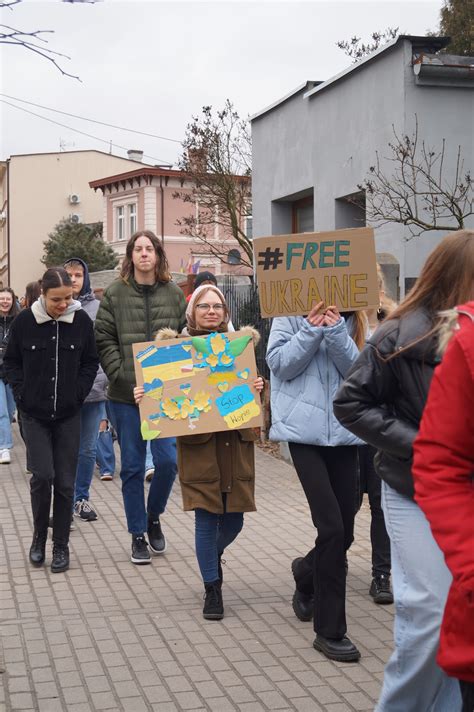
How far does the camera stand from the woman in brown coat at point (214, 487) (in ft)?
19.1

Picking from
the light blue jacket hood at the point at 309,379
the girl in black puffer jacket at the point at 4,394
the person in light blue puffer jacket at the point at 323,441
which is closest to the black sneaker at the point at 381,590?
the person in light blue puffer jacket at the point at 323,441

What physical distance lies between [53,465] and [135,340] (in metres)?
0.97

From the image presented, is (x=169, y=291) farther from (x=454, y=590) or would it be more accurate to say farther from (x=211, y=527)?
(x=454, y=590)

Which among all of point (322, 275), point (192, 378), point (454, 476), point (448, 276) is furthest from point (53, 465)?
point (454, 476)

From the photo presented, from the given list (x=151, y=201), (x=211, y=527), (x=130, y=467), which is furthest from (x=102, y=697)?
(x=151, y=201)

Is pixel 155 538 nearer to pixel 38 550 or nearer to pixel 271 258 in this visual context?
pixel 38 550

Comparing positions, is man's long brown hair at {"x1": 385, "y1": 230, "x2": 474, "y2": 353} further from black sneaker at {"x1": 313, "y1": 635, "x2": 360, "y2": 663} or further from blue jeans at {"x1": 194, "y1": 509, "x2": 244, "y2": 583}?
blue jeans at {"x1": 194, "y1": 509, "x2": 244, "y2": 583}

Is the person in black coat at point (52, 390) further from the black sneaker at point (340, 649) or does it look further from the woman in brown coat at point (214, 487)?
the black sneaker at point (340, 649)

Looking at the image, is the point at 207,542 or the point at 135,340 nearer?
the point at 207,542

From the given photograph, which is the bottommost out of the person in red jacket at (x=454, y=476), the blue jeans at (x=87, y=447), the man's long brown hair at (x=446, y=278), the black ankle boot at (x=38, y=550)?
the black ankle boot at (x=38, y=550)

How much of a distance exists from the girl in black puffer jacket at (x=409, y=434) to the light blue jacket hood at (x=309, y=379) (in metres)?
1.43

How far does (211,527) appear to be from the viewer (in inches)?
231

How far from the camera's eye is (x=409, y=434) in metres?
3.58

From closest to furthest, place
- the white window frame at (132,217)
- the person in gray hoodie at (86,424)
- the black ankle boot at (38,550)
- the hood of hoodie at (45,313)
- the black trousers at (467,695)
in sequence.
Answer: the black trousers at (467,695) → the hood of hoodie at (45,313) → the black ankle boot at (38,550) → the person in gray hoodie at (86,424) → the white window frame at (132,217)
